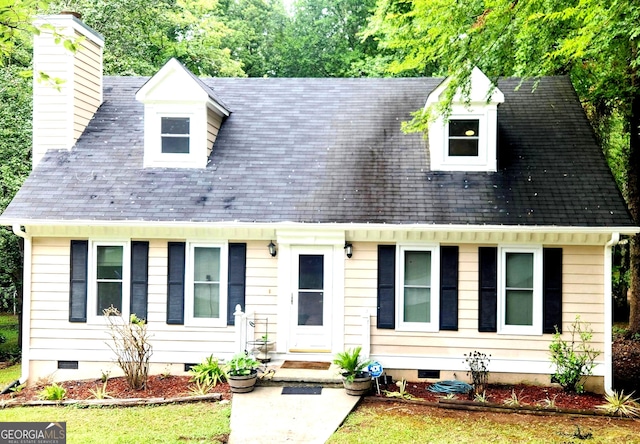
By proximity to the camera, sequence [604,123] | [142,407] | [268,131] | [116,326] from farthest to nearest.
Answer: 1. [604,123]
2. [268,131]
3. [116,326]
4. [142,407]

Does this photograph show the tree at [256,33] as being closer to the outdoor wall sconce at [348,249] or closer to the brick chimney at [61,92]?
the brick chimney at [61,92]

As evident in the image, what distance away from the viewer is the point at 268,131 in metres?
11.8

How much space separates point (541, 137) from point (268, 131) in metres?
5.90

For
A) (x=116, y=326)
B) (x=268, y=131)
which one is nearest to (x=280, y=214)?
(x=268, y=131)

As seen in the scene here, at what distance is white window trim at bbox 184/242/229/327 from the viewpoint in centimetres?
1005

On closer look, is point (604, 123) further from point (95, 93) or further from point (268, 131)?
point (95, 93)

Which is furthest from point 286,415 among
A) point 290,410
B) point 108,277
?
point 108,277

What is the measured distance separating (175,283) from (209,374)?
1.90m

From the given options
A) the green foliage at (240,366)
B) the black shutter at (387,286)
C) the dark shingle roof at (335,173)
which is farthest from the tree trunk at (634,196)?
the green foliage at (240,366)

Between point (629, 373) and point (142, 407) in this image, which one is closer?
point (142, 407)

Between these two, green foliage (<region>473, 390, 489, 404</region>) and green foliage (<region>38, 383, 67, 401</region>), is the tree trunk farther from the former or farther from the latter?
green foliage (<region>38, 383, 67, 401</region>)

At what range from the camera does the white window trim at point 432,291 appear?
9.82 meters

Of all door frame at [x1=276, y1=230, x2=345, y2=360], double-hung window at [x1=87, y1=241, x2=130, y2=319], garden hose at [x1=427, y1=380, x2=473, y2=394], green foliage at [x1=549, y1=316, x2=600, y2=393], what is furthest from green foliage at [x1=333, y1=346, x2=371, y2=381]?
double-hung window at [x1=87, y1=241, x2=130, y2=319]

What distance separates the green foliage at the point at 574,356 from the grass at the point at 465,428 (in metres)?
1.48
